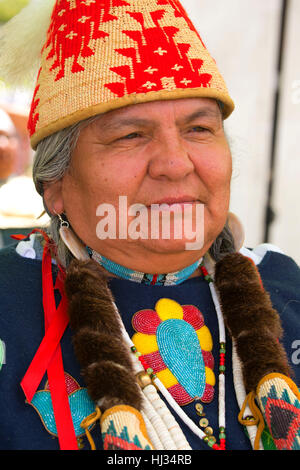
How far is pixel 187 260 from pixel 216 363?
1.10 feet

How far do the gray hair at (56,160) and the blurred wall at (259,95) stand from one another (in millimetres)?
1442

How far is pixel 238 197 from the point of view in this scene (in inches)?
127

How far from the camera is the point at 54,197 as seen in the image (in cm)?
162

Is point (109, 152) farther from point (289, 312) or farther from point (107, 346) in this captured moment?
point (289, 312)

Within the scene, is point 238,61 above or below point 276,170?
above

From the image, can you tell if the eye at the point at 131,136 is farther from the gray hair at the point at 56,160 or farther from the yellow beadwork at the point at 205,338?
the yellow beadwork at the point at 205,338

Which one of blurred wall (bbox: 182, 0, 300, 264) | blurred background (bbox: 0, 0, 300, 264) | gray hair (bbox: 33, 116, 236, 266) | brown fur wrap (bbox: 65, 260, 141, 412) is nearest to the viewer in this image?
brown fur wrap (bbox: 65, 260, 141, 412)

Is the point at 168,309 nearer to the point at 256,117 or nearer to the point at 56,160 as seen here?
the point at 56,160

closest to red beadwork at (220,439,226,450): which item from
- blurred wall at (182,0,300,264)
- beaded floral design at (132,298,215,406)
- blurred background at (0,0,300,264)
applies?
beaded floral design at (132,298,215,406)

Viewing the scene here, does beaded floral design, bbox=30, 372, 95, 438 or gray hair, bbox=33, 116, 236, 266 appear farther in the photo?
gray hair, bbox=33, 116, 236, 266

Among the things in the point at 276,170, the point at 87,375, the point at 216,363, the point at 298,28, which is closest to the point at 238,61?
the point at 298,28

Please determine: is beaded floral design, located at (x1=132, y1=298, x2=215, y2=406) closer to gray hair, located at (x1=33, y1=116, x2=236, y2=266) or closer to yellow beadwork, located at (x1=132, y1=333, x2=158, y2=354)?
yellow beadwork, located at (x1=132, y1=333, x2=158, y2=354)

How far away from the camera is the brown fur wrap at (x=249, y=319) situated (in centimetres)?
139

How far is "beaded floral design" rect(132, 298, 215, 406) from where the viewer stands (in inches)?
55.8
